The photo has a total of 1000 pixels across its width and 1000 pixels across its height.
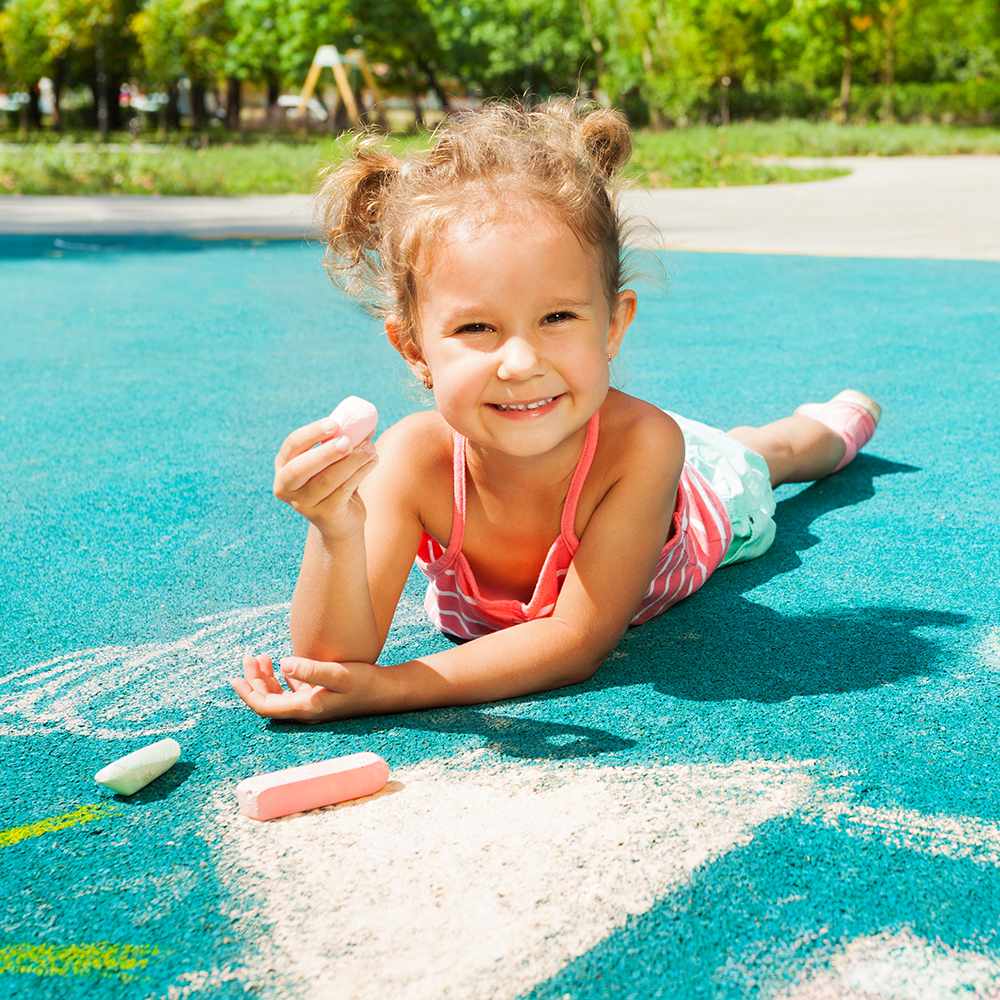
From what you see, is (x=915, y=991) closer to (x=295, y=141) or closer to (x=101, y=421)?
(x=101, y=421)

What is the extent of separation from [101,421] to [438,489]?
2.51 meters

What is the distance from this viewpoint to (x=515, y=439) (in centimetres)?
191

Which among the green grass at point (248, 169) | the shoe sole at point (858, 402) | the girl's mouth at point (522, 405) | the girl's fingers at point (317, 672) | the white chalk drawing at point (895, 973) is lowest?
the white chalk drawing at point (895, 973)

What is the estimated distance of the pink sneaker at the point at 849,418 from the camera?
3.46 m

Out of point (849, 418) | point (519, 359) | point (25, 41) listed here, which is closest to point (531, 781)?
point (519, 359)

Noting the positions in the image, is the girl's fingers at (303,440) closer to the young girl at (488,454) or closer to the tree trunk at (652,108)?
the young girl at (488,454)

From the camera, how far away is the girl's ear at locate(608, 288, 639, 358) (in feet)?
6.73

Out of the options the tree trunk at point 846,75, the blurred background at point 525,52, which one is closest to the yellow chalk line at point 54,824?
the blurred background at point 525,52

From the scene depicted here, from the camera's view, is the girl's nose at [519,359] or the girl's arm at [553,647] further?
the girl's arm at [553,647]

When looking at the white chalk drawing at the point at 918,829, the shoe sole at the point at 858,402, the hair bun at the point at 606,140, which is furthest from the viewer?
the shoe sole at the point at 858,402

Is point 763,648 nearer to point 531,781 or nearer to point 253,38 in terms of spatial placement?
point 531,781

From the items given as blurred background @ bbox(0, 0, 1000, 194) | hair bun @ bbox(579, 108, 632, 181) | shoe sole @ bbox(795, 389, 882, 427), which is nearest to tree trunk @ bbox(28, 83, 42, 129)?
blurred background @ bbox(0, 0, 1000, 194)

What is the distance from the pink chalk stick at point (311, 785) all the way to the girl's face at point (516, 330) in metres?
0.60

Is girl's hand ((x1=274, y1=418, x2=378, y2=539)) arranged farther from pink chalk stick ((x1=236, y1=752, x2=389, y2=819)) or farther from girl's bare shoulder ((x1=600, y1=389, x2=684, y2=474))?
girl's bare shoulder ((x1=600, y1=389, x2=684, y2=474))
